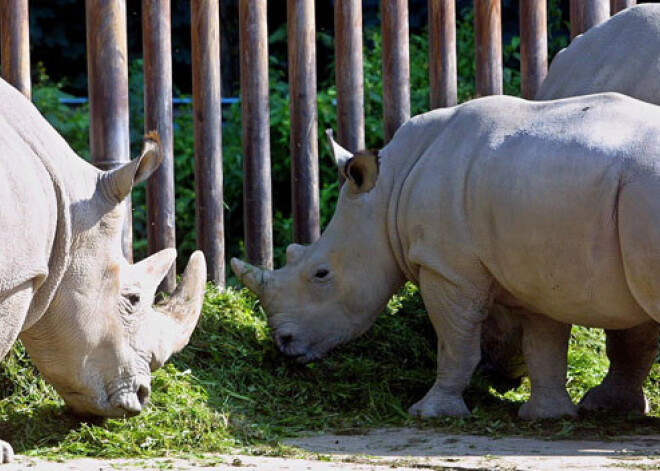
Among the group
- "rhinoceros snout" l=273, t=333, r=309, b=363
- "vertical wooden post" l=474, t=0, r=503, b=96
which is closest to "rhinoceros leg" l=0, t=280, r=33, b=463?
"rhinoceros snout" l=273, t=333, r=309, b=363

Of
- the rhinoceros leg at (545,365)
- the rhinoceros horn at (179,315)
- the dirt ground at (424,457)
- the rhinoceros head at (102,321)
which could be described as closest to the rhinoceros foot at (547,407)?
the rhinoceros leg at (545,365)

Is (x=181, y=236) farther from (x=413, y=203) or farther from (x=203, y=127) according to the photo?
(x=413, y=203)

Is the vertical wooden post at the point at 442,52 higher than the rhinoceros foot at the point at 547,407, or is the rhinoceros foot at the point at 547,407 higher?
the vertical wooden post at the point at 442,52

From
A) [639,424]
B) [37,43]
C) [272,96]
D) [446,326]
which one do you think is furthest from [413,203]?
[37,43]

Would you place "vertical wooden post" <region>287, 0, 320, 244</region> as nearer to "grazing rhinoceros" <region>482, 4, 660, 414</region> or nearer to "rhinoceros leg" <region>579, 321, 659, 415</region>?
"grazing rhinoceros" <region>482, 4, 660, 414</region>

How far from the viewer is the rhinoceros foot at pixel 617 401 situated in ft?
24.6

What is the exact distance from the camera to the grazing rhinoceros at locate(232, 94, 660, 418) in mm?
6668

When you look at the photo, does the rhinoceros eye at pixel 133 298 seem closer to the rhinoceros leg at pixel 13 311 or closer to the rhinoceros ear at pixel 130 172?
the rhinoceros ear at pixel 130 172

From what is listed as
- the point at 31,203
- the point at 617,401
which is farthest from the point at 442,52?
the point at 31,203

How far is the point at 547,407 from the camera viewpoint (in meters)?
7.25

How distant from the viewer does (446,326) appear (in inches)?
289

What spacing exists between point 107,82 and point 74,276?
1.90 meters

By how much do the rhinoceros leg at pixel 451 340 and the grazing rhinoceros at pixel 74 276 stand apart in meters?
1.20

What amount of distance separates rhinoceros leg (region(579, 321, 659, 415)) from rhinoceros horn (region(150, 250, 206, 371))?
1.97 meters
